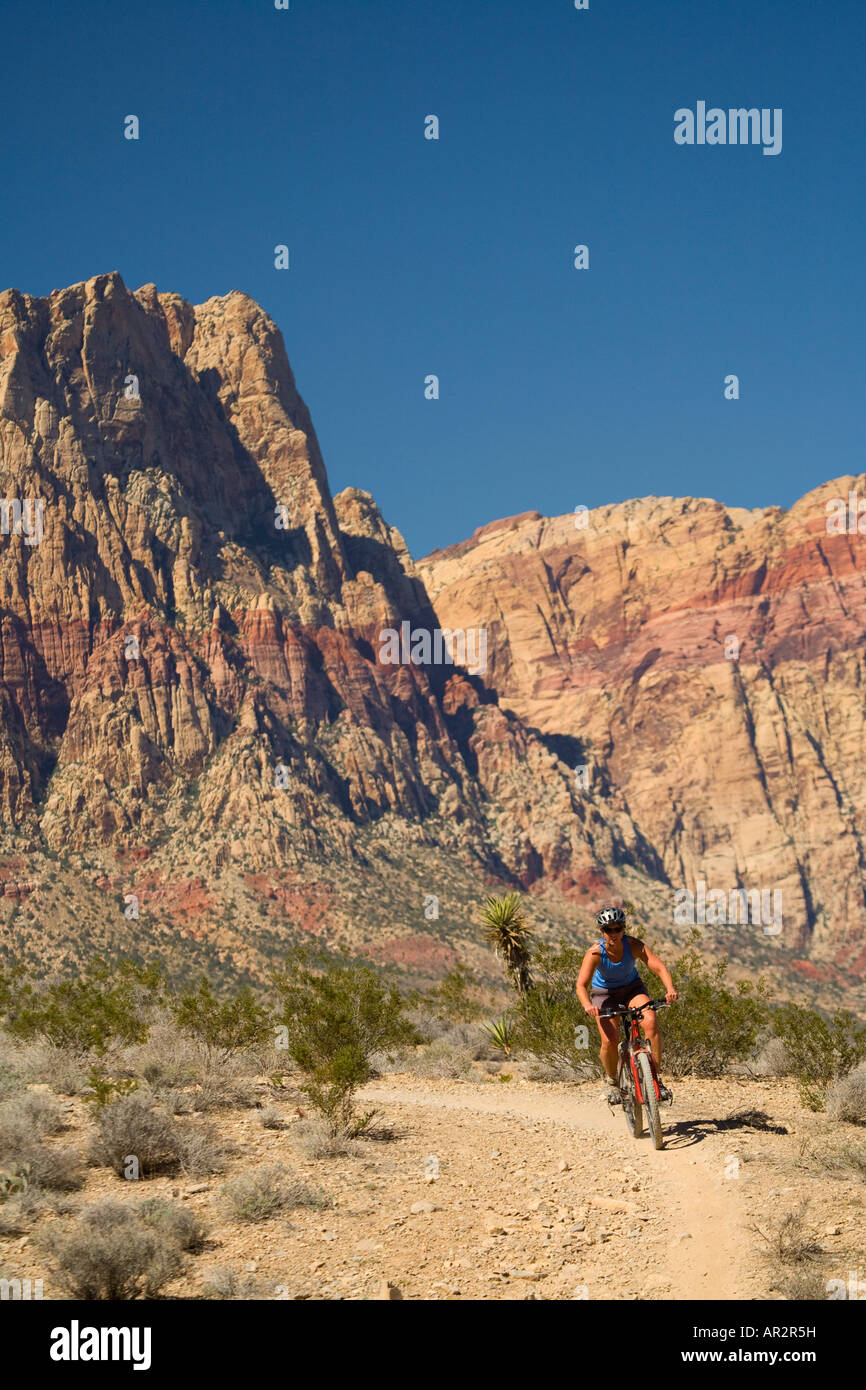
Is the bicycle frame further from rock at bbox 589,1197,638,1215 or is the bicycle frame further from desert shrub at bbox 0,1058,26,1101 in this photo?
desert shrub at bbox 0,1058,26,1101

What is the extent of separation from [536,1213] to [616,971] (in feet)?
8.19

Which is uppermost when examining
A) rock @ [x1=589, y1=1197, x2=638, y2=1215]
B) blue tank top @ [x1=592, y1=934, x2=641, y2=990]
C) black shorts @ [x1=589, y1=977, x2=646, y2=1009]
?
blue tank top @ [x1=592, y1=934, x2=641, y2=990]

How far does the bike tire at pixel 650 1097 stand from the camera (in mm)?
10461

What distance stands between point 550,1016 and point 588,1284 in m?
14.4

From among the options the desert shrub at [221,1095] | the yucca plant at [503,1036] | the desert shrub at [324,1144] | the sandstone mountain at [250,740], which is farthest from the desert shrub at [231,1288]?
the sandstone mountain at [250,740]

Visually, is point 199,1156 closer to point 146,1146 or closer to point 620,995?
point 146,1146

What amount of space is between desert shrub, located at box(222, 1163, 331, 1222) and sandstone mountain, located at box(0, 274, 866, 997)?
86037 mm

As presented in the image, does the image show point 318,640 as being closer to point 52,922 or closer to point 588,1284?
point 52,922

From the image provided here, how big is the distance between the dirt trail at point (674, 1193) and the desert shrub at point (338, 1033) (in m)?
1.80

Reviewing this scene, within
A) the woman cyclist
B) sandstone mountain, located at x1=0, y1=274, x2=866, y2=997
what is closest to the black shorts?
the woman cyclist

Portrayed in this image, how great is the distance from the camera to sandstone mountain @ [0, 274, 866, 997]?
110812 millimetres

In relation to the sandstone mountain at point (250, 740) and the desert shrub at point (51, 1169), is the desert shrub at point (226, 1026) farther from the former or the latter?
the sandstone mountain at point (250, 740)

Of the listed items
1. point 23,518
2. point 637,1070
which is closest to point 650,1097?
point 637,1070

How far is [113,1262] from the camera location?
7.34 metres
